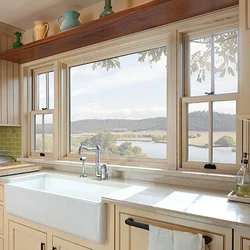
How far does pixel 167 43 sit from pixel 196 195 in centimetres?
115

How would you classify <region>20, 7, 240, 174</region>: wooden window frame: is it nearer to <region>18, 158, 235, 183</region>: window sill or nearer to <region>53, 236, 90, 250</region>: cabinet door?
<region>18, 158, 235, 183</region>: window sill

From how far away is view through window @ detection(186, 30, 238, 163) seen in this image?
5.65 feet

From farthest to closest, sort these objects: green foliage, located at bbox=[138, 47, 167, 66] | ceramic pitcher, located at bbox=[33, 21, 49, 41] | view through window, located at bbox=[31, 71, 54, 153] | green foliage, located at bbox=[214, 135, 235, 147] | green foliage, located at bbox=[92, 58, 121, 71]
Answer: view through window, located at bbox=[31, 71, 54, 153] < ceramic pitcher, located at bbox=[33, 21, 49, 41] < green foliage, located at bbox=[92, 58, 121, 71] < green foliage, located at bbox=[138, 47, 167, 66] < green foliage, located at bbox=[214, 135, 235, 147]

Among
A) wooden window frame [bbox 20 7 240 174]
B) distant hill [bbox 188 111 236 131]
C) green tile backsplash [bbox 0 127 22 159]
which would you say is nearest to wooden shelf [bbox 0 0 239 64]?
wooden window frame [bbox 20 7 240 174]

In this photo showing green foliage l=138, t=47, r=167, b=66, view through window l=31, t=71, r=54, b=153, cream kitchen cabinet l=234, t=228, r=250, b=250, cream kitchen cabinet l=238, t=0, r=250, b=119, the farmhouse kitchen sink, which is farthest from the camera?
view through window l=31, t=71, r=54, b=153

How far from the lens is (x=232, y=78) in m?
1.73

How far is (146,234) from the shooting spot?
1.34 meters

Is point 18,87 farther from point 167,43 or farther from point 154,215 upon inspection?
point 154,215

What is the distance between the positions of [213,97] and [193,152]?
17.0 inches

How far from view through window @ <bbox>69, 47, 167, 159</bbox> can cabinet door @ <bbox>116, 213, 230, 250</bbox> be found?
2.49 feet

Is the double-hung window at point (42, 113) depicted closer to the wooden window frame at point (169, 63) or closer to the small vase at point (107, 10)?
the wooden window frame at point (169, 63)

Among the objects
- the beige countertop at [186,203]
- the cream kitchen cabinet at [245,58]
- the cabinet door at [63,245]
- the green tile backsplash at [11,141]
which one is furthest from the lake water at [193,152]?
the green tile backsplash at [11,141]

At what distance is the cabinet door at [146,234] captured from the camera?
1138 millimetres

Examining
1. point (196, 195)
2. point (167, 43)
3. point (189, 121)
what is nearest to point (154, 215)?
point (196, 195)
